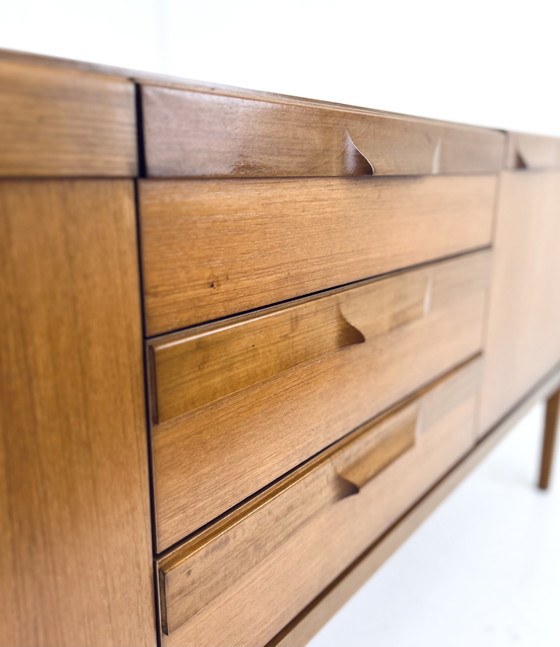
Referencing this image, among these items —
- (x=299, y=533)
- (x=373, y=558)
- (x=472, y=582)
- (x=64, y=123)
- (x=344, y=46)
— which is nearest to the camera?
(x=64, y=123)

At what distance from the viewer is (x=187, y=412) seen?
16.5 inches

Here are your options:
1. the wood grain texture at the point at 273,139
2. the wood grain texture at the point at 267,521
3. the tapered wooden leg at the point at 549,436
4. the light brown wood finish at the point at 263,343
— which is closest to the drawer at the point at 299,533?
the wood grain texture at the point at 267,521

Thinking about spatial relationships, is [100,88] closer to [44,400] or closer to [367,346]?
[44,400]

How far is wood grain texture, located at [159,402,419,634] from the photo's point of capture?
44 centimetres

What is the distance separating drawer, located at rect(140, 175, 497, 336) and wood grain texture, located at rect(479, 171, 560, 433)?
0.84 feet

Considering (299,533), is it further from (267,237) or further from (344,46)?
(344,46)

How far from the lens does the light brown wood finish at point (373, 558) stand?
589mm

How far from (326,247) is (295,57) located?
0.85 metres

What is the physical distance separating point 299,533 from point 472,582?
2.14ft

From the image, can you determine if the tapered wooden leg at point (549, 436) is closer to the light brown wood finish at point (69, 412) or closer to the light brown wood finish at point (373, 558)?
the light brown wood finish at point (373, 558)

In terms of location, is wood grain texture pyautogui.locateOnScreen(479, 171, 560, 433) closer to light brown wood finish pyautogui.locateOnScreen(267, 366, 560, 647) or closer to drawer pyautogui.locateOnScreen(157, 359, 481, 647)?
light brown wood finish pyautogui.locateOnScreen(267, 366, 560, 647)

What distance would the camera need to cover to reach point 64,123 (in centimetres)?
31

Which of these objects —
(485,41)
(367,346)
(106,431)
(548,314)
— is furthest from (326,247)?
(485,41)

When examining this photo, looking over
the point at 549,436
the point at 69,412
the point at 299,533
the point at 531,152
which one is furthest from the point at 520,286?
the point at 69,412
